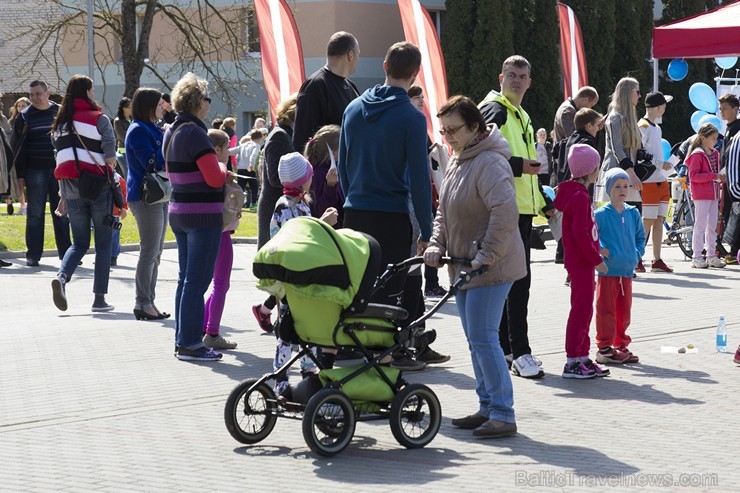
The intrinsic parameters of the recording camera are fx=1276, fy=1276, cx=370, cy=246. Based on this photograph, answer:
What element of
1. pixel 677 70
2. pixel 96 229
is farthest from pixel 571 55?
pixel 96 229

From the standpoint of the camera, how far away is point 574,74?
24125 mm

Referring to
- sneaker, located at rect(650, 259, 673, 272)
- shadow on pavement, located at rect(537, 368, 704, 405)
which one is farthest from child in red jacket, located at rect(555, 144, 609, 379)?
sneaker, located at rect(650, 259, 673, 272)

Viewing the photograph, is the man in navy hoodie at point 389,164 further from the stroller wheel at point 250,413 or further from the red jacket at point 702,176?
the red jacket at point 702,176

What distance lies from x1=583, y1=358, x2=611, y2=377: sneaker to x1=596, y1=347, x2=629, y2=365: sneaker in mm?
489

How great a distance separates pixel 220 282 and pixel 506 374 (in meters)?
3.61

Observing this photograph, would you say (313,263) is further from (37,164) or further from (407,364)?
(37,164)

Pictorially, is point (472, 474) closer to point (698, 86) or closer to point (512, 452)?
point (512, 452)

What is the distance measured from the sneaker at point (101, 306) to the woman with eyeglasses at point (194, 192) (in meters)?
2.94

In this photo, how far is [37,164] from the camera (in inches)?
630

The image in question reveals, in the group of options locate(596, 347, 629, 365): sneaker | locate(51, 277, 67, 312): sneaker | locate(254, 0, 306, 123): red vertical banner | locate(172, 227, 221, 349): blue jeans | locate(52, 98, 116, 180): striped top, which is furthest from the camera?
locate(254, 0, 306, 123): red vertical banner

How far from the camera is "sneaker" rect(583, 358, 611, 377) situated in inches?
344

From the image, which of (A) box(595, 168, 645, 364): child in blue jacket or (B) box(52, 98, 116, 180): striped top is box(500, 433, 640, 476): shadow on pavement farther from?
(B) box(52, 98, 116, 180): striped top

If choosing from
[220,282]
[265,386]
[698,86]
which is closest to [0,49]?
[698,86]

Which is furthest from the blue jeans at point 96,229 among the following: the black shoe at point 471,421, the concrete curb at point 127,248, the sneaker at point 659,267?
the sneaker at point 659,267
